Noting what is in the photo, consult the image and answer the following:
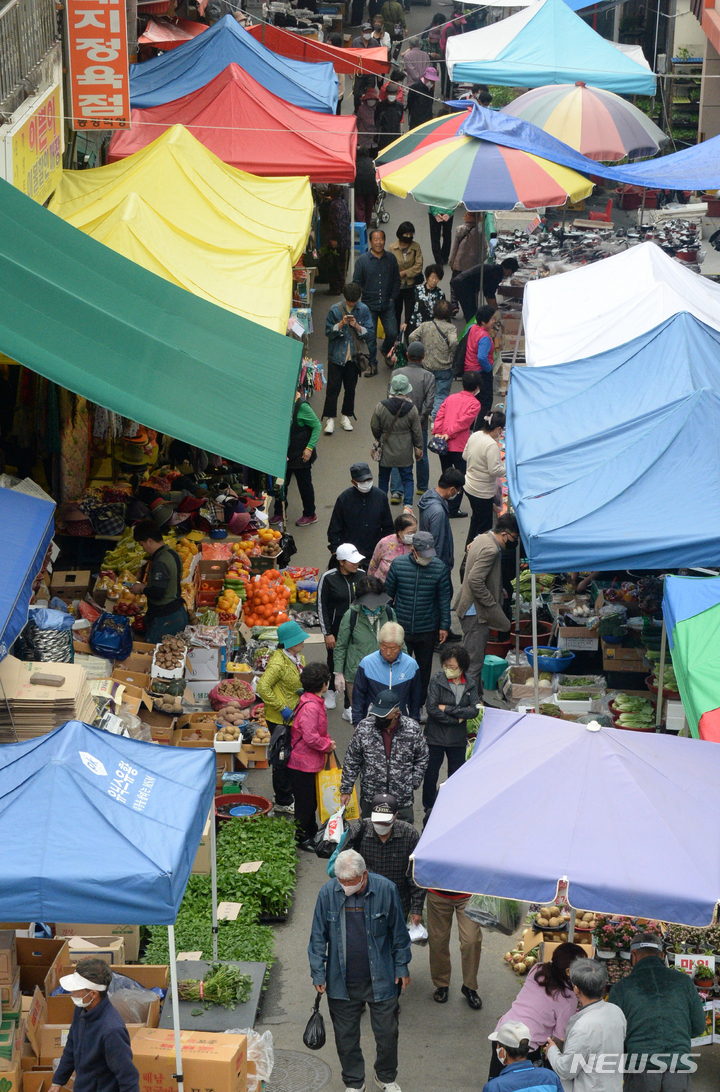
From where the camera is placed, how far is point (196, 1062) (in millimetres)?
6203

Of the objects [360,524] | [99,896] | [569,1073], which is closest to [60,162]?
[360,524]

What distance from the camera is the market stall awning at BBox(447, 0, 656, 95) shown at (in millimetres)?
21391

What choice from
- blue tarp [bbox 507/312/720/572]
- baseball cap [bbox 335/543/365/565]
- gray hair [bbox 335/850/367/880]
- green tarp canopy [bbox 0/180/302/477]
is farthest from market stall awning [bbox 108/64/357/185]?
A: gray hair [bbox 335/850/367/880]

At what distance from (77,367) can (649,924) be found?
5117mm

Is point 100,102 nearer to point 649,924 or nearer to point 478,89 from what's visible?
point 649,924

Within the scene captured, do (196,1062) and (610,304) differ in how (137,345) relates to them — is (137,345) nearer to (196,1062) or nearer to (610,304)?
(610,304)

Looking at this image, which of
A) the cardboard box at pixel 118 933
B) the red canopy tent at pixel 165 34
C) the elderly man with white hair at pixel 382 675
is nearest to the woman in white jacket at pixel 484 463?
the elderly man with white hair at pixel 382 675

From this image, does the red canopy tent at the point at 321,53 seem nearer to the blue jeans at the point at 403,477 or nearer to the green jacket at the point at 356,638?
the blue jeans at the point at 403,477

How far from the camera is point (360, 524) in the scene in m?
11.2

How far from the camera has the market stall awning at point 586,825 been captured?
5699mm

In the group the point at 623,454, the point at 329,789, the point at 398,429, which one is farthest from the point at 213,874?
the point at 398,429

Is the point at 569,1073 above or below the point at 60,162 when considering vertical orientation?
below

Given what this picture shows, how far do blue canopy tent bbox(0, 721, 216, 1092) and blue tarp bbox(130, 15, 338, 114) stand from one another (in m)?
12.9

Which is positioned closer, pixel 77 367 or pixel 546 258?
pixel 77 367
